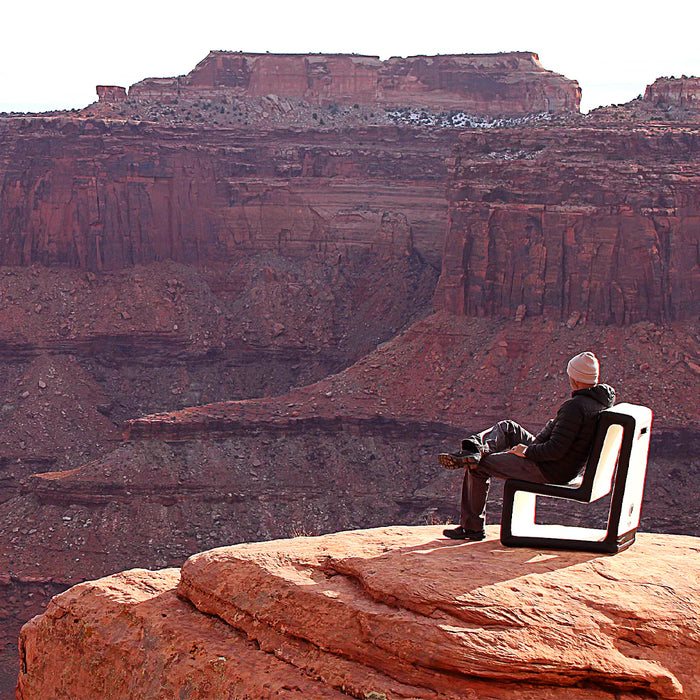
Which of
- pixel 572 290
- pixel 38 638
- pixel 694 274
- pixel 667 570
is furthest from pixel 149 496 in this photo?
pixel 667 570

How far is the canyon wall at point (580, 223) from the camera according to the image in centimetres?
4219

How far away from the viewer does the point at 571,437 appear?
12.4 metres

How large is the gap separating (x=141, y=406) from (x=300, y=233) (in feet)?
38.5

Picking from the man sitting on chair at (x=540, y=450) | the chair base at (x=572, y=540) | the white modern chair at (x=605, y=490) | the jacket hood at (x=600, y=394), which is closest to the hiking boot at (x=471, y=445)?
the man sitting on chair at (x=540, y=450)

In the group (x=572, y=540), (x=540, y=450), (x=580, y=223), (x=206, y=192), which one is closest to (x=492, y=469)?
(x=540, y=450)

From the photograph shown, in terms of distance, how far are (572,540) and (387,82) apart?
2220 inches

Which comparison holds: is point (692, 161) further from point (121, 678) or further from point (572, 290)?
point (121, 678)

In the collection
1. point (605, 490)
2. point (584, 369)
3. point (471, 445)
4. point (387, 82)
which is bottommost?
point (605, 490)

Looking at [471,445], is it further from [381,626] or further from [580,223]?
[580,223]

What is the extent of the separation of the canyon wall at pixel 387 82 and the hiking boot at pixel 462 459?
53416 mm

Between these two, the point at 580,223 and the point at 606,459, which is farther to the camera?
the point at 580,223

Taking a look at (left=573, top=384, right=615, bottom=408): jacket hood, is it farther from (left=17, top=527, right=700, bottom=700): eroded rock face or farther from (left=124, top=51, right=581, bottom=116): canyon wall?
(left=124, top=51, right=581, bottom=116): canyon wall

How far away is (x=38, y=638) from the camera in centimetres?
1270

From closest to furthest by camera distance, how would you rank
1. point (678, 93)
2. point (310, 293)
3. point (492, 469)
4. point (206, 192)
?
point (492, 469), point (678, 93), point (310, 293), point (206, 192)
